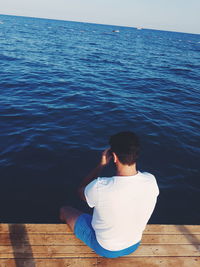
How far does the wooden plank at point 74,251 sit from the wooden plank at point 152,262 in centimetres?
7

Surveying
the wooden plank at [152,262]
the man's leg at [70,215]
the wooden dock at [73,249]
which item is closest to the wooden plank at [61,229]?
the wooden dock at [73,249]

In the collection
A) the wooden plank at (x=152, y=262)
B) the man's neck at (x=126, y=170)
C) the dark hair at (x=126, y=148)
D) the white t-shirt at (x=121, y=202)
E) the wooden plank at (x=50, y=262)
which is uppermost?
the dark hair at (x=126, y=148)

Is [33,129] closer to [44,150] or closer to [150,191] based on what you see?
[44,150]

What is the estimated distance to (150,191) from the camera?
8.11 feet

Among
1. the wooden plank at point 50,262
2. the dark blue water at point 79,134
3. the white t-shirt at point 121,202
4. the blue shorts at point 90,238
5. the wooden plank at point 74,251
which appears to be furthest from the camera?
the dark blue water at point 79,134

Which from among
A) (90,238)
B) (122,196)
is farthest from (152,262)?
(122,196)

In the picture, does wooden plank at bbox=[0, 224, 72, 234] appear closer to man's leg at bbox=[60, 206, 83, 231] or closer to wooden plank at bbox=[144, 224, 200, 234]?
man's leg at bbox=[60, 206, 83, 231]

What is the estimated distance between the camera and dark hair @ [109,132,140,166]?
2.36 m

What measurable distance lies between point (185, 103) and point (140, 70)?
35.3 feet

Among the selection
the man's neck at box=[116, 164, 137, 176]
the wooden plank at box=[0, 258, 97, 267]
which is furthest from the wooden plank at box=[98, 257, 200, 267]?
the man's neck at box=[116, 164, 137, 176]

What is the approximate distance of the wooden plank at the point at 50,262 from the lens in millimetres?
3138

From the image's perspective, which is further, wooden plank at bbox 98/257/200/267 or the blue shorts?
wooden plank at bbox 98/257/200/267

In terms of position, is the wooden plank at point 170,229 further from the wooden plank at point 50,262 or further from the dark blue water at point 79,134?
the dark blue water at point 79,134

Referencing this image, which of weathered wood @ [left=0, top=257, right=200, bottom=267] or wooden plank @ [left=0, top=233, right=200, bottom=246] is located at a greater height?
wooden plank @ [left=0, top=233, right=200, bottom=246]
